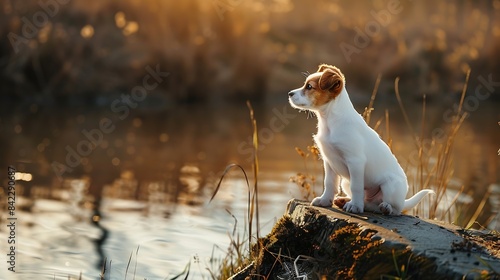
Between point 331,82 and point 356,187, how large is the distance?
24.7 inches

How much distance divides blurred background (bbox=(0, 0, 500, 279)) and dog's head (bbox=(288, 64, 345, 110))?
1.15 m

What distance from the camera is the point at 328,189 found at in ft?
16.8

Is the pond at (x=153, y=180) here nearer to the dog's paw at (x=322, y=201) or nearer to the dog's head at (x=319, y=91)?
the dog's paw at (x=322, y=201)

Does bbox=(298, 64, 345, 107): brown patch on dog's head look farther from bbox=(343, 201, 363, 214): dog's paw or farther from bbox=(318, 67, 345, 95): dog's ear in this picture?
bbox=(343, 201, 363, 214): dog's paw

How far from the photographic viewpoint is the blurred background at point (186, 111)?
807cm

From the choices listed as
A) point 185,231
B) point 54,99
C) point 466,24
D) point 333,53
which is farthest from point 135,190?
point 466,24

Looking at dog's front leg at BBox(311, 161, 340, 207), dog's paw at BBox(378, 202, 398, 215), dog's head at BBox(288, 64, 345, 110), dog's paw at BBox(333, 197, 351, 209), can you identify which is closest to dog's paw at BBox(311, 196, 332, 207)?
dog's front leg at BBox(311, 161, 340, 207)

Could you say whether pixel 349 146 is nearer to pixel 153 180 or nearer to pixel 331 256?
pixel 331 256

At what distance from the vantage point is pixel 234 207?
30.1 ft

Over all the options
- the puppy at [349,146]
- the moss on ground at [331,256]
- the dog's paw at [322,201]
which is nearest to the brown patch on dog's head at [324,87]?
the puppy at [349,146]

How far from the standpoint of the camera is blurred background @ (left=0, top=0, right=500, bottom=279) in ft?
26.5

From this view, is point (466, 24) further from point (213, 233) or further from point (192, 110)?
point (213, 233)

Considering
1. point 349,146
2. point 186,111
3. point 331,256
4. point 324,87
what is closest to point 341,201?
point 349,146

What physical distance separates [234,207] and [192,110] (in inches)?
422
